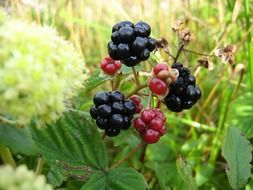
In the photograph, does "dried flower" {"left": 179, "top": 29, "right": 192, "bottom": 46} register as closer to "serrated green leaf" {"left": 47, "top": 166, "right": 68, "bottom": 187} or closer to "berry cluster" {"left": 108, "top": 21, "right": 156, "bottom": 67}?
"berry cluster" {"left": 108, "top": 21, "right": 156, "bottom": 67}

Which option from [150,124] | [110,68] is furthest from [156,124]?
[110,68]

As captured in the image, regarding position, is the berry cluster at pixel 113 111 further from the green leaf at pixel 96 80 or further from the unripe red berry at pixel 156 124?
the green leaf at pixel 96 80

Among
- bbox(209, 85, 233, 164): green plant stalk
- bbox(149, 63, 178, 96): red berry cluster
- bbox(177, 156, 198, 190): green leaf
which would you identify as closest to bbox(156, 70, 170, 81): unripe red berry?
bbox(149, 63, 178, 96): red berry cluster

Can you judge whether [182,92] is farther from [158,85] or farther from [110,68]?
[110,68]

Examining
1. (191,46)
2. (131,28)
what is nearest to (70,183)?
(131,28)

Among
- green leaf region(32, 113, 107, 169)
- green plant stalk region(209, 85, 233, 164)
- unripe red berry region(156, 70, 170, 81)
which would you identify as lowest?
green plant stalk region(209, 85, 233, 164)

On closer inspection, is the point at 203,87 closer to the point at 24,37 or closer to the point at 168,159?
the point at 168,159
